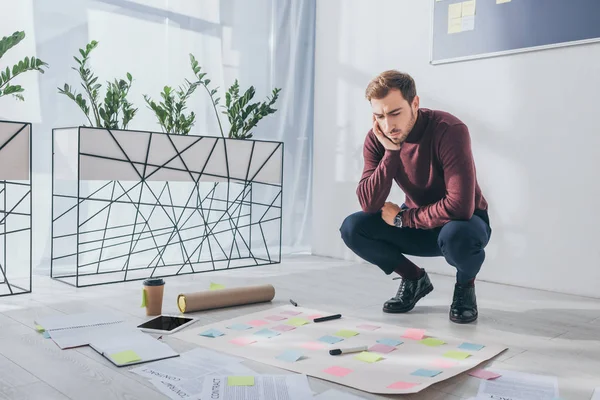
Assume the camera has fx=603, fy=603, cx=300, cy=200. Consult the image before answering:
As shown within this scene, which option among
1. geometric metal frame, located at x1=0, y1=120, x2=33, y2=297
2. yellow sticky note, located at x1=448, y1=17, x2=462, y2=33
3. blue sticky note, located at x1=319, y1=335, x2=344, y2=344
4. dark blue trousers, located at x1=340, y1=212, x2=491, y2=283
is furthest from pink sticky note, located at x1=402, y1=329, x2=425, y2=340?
yellow sticky note, located at x1=448, y1=17, x2=462, y2=33

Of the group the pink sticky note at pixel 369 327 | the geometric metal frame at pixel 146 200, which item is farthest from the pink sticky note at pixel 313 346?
the geometric metal frame at pixel 146 200

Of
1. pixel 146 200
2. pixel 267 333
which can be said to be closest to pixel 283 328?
pixel 267 333

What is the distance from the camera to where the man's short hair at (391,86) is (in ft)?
6.38

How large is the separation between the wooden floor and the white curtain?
1.83 feet

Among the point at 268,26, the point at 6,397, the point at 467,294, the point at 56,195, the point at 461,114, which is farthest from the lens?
the point at 268,26

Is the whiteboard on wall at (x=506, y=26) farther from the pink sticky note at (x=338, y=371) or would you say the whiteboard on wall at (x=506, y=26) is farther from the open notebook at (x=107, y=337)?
the open notebook at (x=107, y=337)

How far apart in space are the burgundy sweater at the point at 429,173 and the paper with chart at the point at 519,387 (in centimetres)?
61

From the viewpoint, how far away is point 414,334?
1786 mm

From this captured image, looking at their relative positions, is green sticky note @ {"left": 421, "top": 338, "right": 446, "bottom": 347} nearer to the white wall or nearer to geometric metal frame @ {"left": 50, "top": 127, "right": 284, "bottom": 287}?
the white wall

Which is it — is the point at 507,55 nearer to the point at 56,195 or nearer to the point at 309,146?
the point at 309,146

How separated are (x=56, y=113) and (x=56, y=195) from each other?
1.39 ft

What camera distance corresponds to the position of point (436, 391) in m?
1.36

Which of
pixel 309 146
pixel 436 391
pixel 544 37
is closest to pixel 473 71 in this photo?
pixel 544 37

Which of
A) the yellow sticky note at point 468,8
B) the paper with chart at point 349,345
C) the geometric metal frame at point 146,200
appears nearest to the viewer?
the paper with chart at point 349,345
